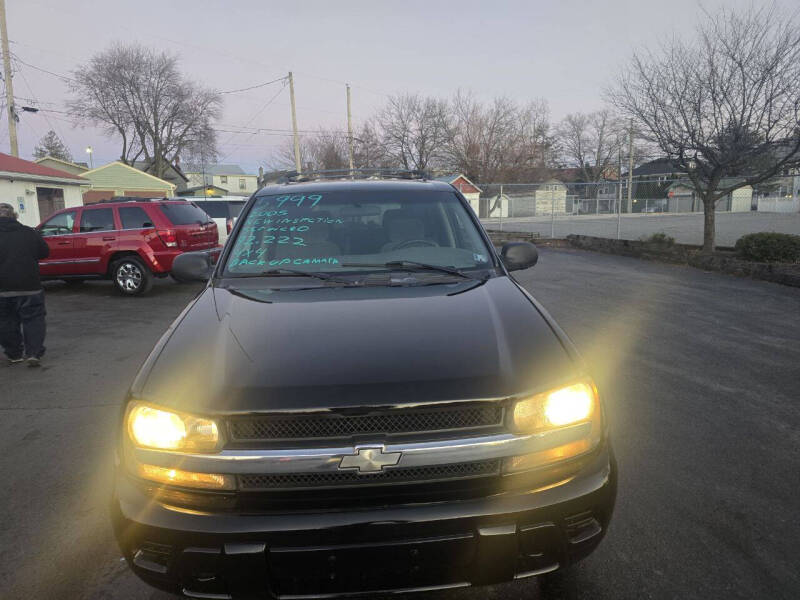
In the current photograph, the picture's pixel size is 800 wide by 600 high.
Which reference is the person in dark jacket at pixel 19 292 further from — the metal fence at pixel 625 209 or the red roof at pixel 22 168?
the metal fence at pixel 625 209

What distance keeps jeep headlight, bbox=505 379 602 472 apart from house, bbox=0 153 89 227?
21.3 metres

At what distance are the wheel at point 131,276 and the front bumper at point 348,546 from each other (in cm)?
974

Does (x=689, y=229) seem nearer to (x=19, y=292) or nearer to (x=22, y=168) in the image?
(x=19, y=292)

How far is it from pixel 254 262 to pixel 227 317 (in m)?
0.75

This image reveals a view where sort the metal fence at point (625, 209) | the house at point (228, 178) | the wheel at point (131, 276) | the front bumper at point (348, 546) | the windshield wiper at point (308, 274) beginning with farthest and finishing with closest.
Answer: the house at point (228, 178), the metal fence at point (625, 209), the wheel at point (131, 276), the windshield wiper at point (308, 274), the front bumper at point (348, 546)

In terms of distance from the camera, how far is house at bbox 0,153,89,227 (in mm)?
18609

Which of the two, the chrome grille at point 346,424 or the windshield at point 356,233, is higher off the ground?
the windshield at point 356,233

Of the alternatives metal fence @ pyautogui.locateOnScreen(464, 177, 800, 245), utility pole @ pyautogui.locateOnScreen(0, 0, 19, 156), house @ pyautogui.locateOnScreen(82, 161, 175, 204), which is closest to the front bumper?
metal fence @ pyautogui.locateOnScreen(464, 177, 800, 245)

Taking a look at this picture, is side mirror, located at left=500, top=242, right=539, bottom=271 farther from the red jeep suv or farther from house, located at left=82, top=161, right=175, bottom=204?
house, located at left=82, top=161, right=175, bottom=204

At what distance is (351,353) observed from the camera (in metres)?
1.97

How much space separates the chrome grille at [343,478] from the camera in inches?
68.6

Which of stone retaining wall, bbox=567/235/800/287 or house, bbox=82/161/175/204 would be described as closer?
stone retaining wall, bbox=567/235/800/287

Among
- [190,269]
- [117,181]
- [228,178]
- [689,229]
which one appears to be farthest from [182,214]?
[228,178]

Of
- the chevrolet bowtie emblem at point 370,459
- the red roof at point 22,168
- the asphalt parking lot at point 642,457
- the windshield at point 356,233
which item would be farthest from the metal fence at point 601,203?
the chevrolet bowtie emblem at point 370,459
